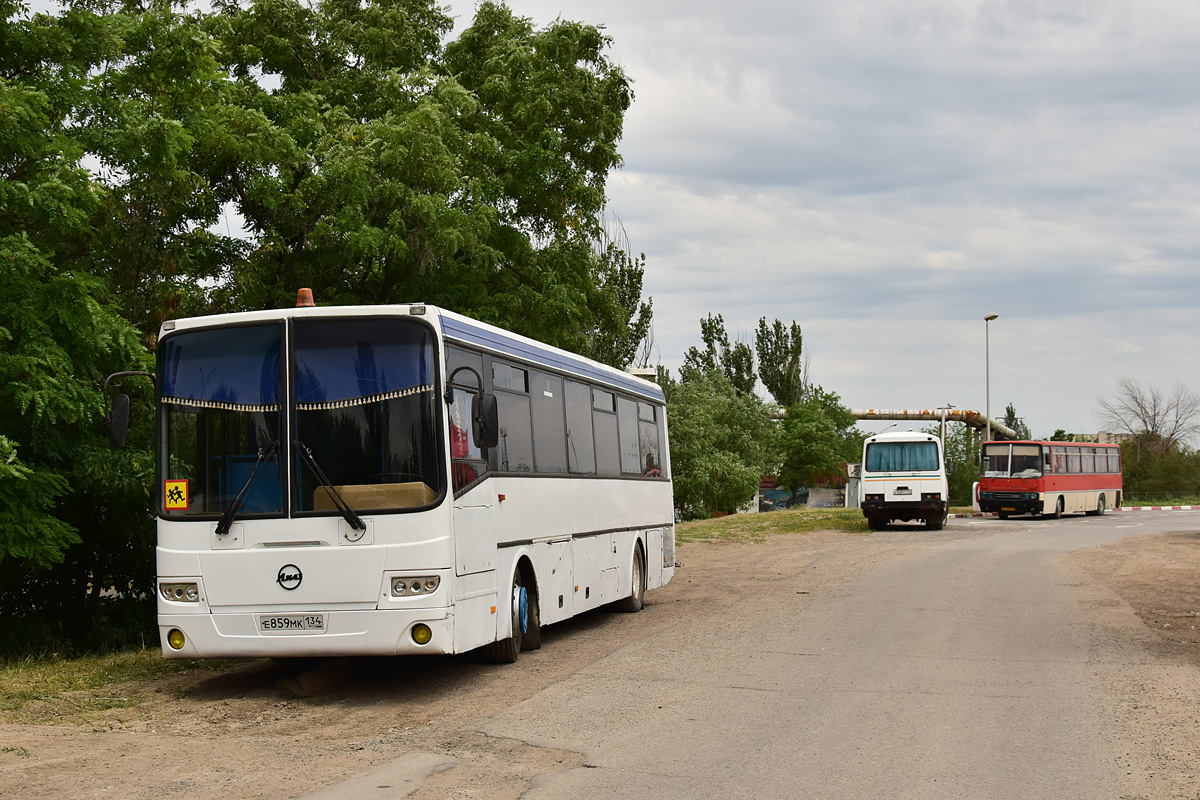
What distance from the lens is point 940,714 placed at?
865 cm

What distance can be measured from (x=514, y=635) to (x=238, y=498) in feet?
9.93

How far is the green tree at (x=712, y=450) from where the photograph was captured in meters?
46.9

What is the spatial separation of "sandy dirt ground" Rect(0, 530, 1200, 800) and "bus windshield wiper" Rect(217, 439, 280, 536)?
1.37m

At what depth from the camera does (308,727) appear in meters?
8.51

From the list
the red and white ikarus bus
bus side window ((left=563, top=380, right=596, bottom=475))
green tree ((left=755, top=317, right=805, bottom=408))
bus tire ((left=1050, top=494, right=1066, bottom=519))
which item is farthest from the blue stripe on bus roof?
A: green tree ((left=755, top=317, right=805, bottom=408))

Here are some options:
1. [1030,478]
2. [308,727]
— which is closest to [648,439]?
[308,727]

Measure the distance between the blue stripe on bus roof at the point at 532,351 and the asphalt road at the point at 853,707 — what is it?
3.04 metres

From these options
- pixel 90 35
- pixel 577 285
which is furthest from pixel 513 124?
pixel 90 35

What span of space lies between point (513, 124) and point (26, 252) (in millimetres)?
14490

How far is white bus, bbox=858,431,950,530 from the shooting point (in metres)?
37.2

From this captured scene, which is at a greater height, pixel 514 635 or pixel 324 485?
pixel 324 485

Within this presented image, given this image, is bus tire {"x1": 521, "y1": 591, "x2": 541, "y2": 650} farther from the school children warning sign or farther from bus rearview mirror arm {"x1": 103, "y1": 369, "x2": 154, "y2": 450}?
bus rearview mirror arm {"x1": 103, "y1": 369, "x2": 154, "y2": 450}

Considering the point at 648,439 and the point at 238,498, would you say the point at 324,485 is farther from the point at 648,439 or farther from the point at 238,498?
the point at 648,439

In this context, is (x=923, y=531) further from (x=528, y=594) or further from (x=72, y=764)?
(x=72, y=764)
